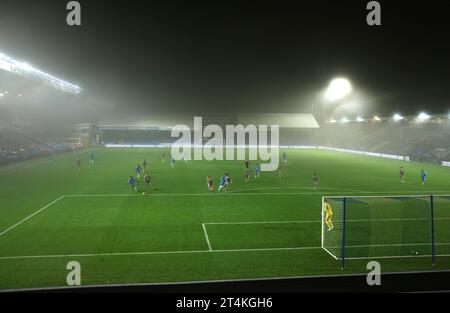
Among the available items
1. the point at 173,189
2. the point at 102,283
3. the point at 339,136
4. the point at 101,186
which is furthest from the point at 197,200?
the point at 339,136

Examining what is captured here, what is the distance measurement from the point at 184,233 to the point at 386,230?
918 cm

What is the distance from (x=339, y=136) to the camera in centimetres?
9250

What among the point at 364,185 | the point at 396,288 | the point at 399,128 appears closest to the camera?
the point at 396,288

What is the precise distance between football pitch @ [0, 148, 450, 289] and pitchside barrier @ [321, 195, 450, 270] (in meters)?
0.11

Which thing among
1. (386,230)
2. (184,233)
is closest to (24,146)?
(184,233)

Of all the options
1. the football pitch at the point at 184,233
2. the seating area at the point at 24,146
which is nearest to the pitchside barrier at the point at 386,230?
the football pitch at the point at 184,233

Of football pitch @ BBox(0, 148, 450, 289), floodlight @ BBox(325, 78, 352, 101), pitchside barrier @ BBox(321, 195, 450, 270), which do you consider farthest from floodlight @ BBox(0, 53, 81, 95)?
floodlight @ BBox(325, 78, 352, 101)

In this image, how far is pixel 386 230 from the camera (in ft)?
54.2

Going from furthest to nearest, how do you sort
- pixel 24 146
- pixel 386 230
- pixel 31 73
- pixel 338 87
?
1. pixel 338 87
2. pixel 24 146
3. pixel 31 73
4. pixel 386 230

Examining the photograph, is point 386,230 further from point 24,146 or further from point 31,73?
point 24,146

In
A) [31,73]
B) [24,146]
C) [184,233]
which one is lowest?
[184,233]

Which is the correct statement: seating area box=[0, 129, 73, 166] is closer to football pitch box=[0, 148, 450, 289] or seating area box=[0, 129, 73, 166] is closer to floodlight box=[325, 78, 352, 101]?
football pitch box=[0, 148, 450, 289]
